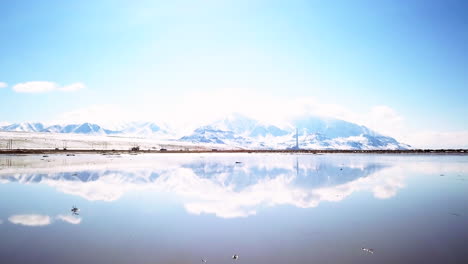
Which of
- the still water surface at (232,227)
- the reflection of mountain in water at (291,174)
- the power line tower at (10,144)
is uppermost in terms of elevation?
the power line tower at (10,144)

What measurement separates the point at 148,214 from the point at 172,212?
124 centimetres

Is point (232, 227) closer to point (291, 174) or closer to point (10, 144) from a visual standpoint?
point (291, 174)

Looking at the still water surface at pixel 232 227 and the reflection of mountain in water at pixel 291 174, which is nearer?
the still water surface at pixel 232 227

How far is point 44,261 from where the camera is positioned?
989 cm

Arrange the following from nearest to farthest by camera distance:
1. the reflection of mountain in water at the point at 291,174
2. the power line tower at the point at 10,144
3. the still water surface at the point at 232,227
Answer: the still water surface at the point at 232,227
the reflection of mountain in water at the point at 291,174
the power line tower at the point at 10,144

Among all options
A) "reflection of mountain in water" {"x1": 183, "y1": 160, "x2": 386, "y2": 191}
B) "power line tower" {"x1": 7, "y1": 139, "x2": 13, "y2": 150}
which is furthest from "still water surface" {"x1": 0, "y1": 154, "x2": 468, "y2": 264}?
"power line tower" {"x1": 7, "y1": 139, "x2": 13, "y2": 150}

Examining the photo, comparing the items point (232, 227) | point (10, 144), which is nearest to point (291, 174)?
point (232, 227)

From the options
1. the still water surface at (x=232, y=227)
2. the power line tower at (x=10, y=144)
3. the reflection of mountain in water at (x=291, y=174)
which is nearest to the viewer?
the still water surface at (x=232, y=227)

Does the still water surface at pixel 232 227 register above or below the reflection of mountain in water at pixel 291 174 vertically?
below

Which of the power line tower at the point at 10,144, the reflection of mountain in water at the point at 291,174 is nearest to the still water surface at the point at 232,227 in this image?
the reflection of mountain in water at the point at 291,174

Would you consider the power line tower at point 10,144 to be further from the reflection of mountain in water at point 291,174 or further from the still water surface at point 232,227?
the still water surface at point 232,227

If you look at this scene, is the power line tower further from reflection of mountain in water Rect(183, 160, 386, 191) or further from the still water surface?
the still water surface

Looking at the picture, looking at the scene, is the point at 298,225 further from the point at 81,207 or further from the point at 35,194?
the point at 35,194

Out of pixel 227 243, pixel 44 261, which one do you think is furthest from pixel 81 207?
pixel 227 243
